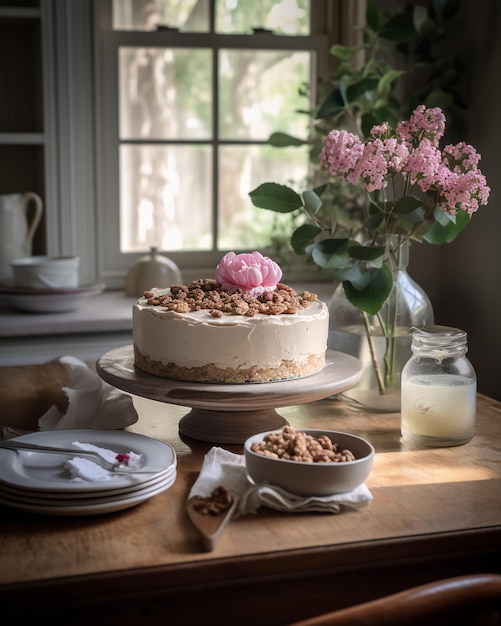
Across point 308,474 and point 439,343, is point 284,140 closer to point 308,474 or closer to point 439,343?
point 439,343

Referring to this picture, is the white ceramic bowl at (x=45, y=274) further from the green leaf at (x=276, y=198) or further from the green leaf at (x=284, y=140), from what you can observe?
the green leaf at (x=276, y=198)

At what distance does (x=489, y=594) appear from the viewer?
76 centimetres

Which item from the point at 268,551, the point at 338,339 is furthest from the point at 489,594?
the point at 338,339

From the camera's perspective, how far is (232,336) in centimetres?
134

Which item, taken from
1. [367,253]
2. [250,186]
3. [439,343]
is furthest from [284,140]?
[439,343]

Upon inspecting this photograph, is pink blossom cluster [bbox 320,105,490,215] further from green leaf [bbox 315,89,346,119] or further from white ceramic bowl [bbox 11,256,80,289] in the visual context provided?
white ceramic bowl [bbox 11,256,80,289]

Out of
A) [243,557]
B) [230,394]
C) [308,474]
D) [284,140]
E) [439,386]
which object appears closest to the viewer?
[243,557]

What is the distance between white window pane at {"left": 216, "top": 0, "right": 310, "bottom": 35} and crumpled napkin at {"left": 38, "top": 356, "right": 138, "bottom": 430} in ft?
5.16

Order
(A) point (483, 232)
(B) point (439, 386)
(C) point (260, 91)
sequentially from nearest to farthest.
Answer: (B) point (439, 386), (A) point (483, 232), (C) point (260, 91)

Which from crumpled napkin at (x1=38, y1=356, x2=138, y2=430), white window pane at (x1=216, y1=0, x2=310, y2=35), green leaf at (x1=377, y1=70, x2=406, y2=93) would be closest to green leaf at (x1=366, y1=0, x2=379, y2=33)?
green leaf at (x1=377, y1=70, x2=406, y2=93)

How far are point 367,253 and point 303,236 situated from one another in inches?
5.6

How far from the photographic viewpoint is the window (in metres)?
2.67

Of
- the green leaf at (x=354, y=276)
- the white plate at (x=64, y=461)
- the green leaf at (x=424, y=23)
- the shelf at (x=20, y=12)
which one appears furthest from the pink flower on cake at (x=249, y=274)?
the shelf at (x=20, y=12)

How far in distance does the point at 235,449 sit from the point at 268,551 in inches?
14.5
